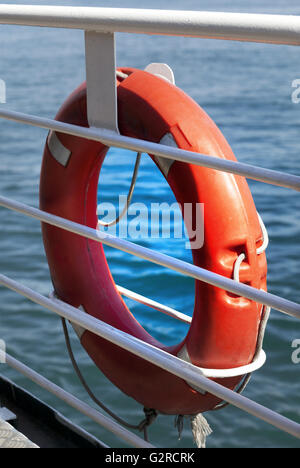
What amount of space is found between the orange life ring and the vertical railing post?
14 centimetres

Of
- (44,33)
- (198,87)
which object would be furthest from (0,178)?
(44,33)

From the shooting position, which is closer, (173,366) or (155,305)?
(173,366)

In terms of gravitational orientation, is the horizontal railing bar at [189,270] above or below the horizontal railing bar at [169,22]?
below

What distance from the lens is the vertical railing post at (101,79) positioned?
1028 mm

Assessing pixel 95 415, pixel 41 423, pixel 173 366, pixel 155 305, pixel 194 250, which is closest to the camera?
pixel 173 366

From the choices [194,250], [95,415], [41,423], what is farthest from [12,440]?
[194,250]

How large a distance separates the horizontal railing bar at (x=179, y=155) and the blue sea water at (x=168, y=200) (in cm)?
151

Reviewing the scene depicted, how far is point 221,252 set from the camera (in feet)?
4.03

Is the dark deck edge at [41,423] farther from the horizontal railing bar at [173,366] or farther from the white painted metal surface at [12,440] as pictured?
the horizontal railing bar at [173,366]

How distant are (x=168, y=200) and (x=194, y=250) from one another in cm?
→ 332

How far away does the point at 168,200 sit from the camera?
180 inches

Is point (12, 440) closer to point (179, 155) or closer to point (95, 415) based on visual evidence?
point (95, 415)

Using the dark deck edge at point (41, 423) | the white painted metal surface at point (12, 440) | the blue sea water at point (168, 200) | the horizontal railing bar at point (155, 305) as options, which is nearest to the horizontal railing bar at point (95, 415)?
the white painted metal surface at point (12, 440)
